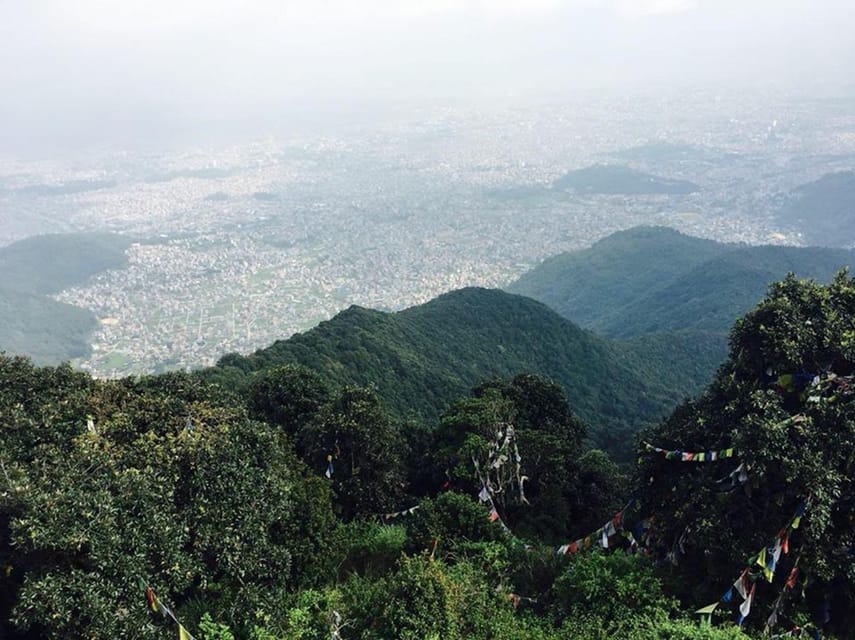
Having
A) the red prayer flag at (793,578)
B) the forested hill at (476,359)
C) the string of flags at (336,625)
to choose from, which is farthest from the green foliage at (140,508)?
the forested hill at (476,359)

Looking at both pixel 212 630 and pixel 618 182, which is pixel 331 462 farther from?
pixel 618 182

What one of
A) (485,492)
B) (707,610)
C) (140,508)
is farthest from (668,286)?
(140,508)

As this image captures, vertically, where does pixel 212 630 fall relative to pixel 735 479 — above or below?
below

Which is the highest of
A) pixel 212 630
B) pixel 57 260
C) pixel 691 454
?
pixel 691 454

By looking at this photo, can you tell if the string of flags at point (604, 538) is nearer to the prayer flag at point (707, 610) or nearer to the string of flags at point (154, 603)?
the prayer flag at point (707, 610)

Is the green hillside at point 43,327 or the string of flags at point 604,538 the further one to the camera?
the green hillside at point 43,327

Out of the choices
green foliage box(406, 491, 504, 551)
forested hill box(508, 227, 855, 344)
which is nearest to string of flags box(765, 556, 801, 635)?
green foliage box(406, 491, 504, 551)

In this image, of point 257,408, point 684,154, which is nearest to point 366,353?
point 257,408
